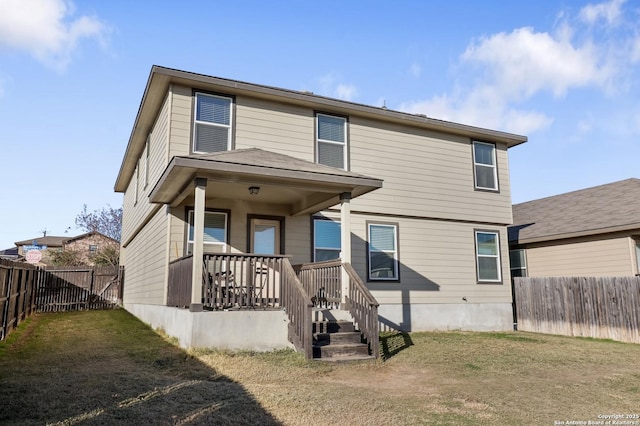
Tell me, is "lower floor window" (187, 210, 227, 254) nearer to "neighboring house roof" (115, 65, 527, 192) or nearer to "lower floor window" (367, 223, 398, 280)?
"neighboring house roof" (115, 65, 527, 192)

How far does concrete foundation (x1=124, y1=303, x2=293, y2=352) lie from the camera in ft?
24.7

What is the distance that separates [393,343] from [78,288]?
1490 cm

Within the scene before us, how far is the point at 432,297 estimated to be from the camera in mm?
12328

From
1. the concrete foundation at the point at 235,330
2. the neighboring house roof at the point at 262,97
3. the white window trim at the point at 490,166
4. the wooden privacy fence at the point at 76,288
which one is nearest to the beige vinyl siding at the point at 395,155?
the white window trim at the point at 490,166

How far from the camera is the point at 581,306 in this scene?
1170 centimetres

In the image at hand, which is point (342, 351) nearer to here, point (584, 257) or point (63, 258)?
point (584, 257)

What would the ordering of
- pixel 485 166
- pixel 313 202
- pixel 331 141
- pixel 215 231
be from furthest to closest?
pixel 485 166 < pixel 331 141 < pixel 215 231 < pixel 313 202

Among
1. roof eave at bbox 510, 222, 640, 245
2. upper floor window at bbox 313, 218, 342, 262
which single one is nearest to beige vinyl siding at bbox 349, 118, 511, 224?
upper floor window at bbox 313, 218, 342, 262

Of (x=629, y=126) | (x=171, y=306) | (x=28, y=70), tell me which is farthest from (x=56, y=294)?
(x=629, y=126)

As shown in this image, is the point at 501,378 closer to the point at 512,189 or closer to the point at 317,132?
the point at 317,132

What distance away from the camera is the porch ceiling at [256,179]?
25.4 feet

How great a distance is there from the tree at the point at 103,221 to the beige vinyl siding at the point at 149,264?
22.9 m

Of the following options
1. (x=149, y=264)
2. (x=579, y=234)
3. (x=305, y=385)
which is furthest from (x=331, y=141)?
(x=579, y=234)

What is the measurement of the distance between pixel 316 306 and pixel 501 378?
4026mm
